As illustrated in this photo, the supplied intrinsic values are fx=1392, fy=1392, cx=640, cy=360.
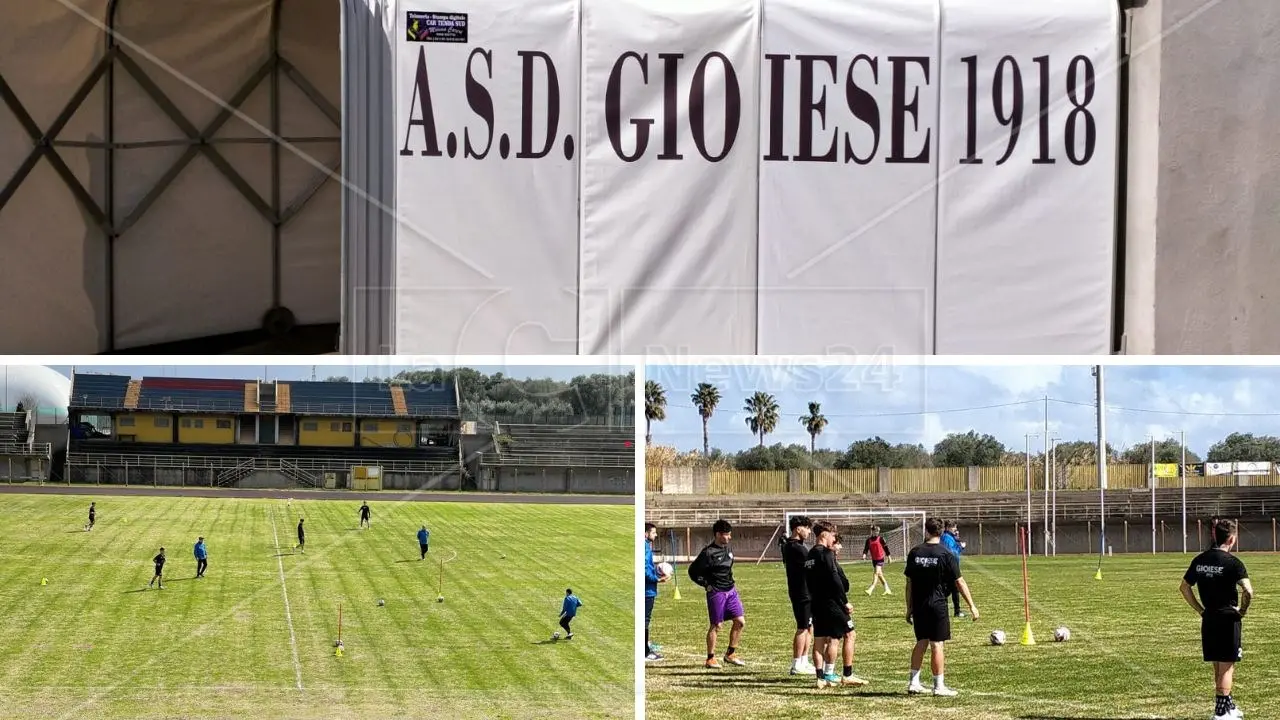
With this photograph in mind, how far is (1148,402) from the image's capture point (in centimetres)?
642

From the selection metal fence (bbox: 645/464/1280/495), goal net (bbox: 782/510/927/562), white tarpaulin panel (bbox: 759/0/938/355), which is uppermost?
white tarpaulin panel (bbox: 759/0/938/355)

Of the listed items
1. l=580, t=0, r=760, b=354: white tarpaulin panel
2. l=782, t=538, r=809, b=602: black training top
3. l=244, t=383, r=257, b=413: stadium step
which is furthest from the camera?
l=580, t=0, r=760, b=354: white tarpaulin panel

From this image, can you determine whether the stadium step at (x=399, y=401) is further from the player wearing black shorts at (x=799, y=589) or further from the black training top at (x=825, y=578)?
the black training top at (x=825, y=578)

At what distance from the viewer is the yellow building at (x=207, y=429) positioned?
6.50 m

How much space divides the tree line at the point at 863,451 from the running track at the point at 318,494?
1.27 ft

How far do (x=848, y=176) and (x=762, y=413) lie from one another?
2947 millimetres

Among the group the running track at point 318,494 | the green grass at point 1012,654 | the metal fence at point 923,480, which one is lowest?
the green grass at point 1012,654

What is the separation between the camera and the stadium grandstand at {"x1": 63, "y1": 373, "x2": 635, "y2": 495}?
6410 millimetres

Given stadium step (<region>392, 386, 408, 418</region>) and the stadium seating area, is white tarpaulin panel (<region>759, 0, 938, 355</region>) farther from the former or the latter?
stadium step (<region>392, 386, 408, 418</region>)

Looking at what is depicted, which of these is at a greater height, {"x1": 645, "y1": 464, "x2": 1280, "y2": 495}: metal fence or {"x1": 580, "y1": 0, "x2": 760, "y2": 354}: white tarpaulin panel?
{"x1": 580, "y1": 0, "x2": 760, "y2": 354}: white tarpaulin panel

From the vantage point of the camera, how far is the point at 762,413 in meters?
6.33

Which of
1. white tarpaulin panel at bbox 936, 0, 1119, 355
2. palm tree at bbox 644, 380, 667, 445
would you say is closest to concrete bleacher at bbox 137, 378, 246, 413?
palm tree at bbox 644, 380, 667, 445

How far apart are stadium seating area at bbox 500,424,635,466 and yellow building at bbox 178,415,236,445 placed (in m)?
1.28

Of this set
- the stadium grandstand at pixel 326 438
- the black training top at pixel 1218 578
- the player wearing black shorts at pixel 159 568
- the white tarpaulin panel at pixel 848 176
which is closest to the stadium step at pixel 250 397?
the stadium grandstand at pixel 326 438
